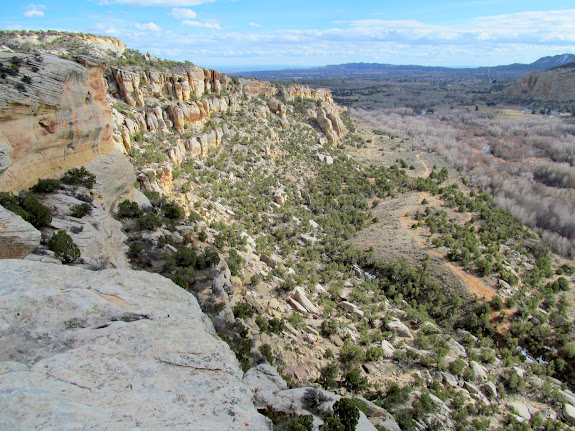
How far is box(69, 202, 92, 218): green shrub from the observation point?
11156mm

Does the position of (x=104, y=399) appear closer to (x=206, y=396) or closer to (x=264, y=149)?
(x=206, y=396)

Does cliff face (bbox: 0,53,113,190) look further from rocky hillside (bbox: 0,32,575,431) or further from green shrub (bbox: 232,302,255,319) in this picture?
green shrub (bbox: 232,302,255,319)

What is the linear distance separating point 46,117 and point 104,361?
33.1 feet

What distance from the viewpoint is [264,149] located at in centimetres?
3150

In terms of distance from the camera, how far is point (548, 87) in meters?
107

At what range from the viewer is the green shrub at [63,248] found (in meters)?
8.78

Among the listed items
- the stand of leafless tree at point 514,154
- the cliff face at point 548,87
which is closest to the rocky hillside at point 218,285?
the stand of leafless tree at point 514,154

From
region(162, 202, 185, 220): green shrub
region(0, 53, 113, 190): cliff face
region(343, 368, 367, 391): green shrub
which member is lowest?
region(343, 368, 367, 391): green shrub

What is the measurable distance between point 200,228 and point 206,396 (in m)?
13.2

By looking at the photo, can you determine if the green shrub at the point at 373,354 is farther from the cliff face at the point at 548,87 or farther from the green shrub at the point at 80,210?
the cliff face at the point at 548,87

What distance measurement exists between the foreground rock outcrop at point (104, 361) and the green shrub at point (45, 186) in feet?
17.8

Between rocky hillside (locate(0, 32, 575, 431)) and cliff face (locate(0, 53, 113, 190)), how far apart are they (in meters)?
0.07

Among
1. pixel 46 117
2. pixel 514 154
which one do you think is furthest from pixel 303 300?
pixel 514 154

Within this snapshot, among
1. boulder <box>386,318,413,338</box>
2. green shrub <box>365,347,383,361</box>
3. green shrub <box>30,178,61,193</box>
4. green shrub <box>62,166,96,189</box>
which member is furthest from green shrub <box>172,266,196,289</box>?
boulder <box>386,318,413,338</box>
